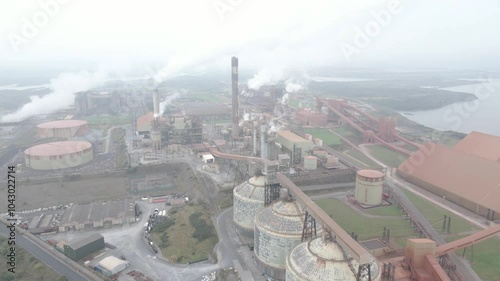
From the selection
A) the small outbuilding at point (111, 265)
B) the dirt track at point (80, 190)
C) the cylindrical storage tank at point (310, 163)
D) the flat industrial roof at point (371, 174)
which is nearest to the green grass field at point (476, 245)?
the flat industrial roof at point (371, 174)

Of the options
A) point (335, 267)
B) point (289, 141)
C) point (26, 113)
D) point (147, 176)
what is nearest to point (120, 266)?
point (335, 267)

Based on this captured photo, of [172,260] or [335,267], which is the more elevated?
[335,267]

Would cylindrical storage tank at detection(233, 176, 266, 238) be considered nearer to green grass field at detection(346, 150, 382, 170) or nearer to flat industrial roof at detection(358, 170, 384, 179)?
flat industrial roof at detection(358, 170, 384, 179)

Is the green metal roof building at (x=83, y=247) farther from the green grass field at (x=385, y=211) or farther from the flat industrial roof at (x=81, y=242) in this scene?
the green grass field at (x=385, y=211)

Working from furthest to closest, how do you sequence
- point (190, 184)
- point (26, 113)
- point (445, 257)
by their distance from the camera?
1. point (26, 113)
2. point (190, 184)
3. point (445, 257)

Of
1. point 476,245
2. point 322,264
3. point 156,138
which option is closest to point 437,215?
point 476,245

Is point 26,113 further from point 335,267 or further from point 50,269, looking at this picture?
point 335,267

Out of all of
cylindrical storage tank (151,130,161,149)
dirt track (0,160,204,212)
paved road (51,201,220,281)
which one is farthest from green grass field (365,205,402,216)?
cylindrical storage tank (151,130,161,149)
